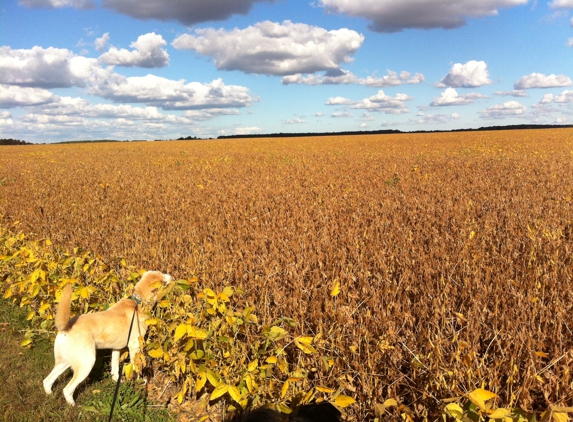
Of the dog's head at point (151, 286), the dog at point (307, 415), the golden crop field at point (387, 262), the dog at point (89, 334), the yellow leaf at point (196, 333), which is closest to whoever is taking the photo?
the dog at point (307, 415)

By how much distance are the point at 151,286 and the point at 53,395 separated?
1.29 m

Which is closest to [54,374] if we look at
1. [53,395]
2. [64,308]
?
[53,395]

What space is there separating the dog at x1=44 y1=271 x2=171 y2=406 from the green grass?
11 cm

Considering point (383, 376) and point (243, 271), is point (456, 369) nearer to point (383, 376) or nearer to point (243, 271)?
point (383, 376)

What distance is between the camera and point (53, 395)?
3.32m

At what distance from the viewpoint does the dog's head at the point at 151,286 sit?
11.2 ft

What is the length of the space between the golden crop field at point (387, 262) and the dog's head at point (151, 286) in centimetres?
61

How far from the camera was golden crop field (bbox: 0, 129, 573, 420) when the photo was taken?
7.79ft

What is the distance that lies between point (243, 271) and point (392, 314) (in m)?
1.78

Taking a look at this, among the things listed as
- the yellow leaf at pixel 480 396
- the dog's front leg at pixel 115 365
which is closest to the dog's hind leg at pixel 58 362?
the dog's front leg at pixel 115 365

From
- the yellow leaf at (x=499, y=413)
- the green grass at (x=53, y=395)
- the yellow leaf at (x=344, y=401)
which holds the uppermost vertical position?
the yellow leaf at (x=499, y=413)

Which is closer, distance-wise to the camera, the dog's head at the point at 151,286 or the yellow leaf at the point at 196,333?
the yellow leaf at the point at 196,333

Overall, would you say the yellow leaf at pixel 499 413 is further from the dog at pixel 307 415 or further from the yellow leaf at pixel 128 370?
the yellow leaf at pixel 128 370

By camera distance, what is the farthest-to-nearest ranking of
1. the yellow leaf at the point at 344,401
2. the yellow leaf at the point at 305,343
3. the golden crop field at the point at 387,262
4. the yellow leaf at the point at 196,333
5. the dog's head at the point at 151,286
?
the dog's head at the point at 151,286
the yellow leaf at the point at 196,333
the yellow leaf at the point at 305,343
the golden crop field at the point at 387,262
the yellow leaf at the point at 344,401
